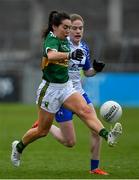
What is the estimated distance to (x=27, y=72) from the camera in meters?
36.0

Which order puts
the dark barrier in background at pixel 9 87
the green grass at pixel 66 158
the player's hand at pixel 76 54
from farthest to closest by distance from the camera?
the dark barrier in background at pixel 9 87 → the green grass at pixel 66 158 → the player's hand at pixel 76 54

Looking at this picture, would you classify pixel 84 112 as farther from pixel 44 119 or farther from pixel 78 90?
pixel 78 90

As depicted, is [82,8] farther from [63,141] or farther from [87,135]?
[63,141]

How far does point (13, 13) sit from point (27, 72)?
73.0 ft

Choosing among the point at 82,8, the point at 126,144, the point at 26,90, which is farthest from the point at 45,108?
the point at 82,8

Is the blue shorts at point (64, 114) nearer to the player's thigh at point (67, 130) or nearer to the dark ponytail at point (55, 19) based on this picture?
the player's thigh at point (67, 130)

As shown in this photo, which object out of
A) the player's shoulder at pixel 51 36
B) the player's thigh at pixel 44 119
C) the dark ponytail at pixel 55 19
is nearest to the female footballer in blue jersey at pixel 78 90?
the player's thigh at pixel 44 119

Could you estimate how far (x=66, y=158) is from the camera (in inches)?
605

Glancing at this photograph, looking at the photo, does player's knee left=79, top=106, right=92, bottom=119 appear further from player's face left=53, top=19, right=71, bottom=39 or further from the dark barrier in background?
the dark barrier in background

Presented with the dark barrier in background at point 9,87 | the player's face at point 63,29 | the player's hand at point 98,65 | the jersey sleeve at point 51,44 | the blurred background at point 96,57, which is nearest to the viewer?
the jersey sleeve at point 51,44

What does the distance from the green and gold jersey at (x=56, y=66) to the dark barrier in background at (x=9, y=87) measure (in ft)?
76.1

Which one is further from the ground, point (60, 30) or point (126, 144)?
point (60, 30)

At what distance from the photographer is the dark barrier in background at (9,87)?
35438 millimetres

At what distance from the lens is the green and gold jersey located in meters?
12.1
